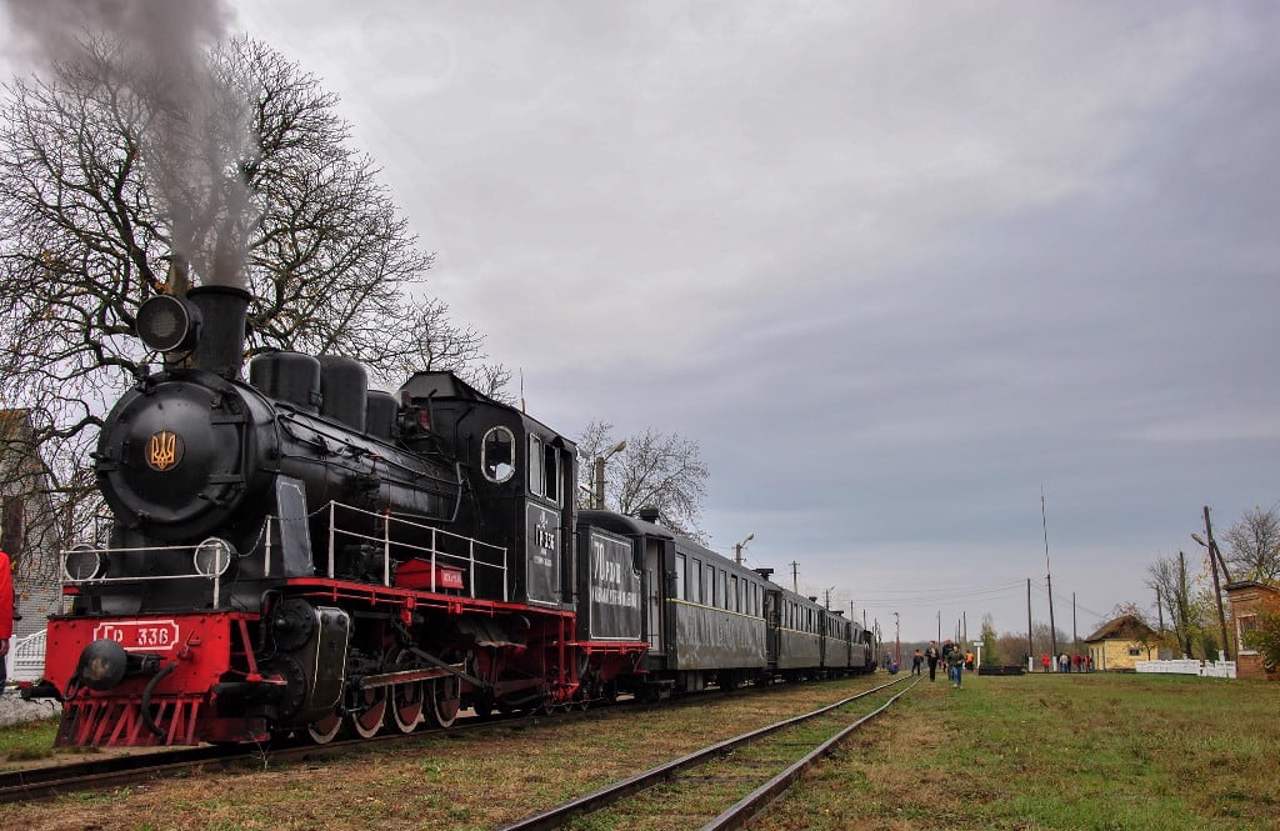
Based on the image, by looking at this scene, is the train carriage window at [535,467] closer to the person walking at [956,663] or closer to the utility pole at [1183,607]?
the person walking at [956,663]

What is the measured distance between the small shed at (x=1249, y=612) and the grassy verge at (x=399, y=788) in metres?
26.6

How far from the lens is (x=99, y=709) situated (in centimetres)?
852

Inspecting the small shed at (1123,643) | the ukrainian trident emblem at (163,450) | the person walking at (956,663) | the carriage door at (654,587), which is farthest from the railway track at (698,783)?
the small shed at (1123,643)

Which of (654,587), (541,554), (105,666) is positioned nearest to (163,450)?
(105,666)

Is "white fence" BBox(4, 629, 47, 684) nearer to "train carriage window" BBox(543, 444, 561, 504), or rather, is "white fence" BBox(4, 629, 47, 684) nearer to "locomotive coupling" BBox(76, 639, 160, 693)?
"train carriage window" BBox(543, 444, 561, 504)

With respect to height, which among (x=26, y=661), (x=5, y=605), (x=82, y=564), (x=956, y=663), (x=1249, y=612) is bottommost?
(x=956, y=663)

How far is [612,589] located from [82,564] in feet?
26.8

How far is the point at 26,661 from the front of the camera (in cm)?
1484

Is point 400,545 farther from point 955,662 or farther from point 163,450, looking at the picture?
point 955,662

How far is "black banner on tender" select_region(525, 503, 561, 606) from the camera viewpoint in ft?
42.2

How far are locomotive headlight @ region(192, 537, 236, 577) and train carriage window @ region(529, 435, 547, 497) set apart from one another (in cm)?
477

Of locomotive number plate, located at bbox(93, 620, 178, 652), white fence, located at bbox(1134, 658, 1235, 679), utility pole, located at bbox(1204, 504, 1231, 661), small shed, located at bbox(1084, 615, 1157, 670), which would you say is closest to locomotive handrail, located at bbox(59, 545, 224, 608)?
locomotive number plate, located at bbox(93, 620, 178, 652)

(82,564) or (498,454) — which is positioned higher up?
(498,454)

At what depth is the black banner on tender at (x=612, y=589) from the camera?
15.2 meters
